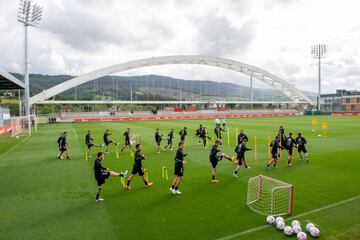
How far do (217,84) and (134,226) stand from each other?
11247cm

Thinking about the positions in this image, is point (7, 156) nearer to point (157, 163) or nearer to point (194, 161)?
point (157, 163)

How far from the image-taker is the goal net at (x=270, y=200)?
927cm

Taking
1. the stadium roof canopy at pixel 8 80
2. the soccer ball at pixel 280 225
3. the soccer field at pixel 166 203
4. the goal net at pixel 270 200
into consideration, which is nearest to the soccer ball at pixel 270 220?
the soccer field at pixel 166 203

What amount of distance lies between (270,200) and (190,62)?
90.4 metres

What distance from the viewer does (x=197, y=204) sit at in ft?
33.5

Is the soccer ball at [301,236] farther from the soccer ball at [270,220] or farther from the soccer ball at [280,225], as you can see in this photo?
the soccer ball at [270,220]

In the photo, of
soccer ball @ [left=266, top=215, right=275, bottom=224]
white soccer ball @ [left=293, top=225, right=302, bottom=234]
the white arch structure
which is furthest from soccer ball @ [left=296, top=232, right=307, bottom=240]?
the white arch structure

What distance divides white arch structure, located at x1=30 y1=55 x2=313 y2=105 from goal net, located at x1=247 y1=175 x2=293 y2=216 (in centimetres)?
7653

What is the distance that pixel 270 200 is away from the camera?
10469mm

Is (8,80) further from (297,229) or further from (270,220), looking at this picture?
(297,229)

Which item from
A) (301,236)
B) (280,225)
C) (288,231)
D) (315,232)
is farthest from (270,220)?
(315,232)

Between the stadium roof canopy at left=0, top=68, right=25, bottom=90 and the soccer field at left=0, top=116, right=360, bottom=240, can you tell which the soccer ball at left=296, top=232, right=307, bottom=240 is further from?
the stadium roof canopy at left=0, top=68, right=25, bottom=90

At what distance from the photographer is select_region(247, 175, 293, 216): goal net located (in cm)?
927

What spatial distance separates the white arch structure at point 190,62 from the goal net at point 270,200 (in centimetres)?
7653
